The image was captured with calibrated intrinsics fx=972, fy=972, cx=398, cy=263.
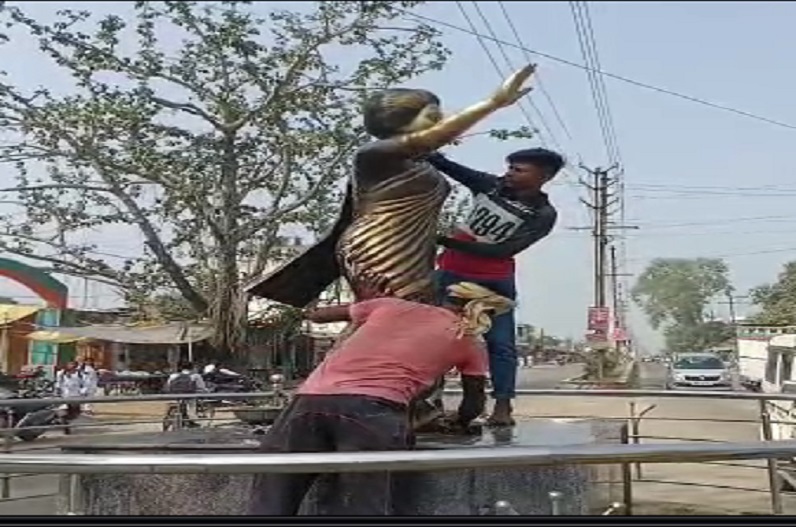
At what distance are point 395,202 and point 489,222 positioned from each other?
Answer: 613 mm

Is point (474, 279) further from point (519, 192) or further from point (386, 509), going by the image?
point (386, 509)

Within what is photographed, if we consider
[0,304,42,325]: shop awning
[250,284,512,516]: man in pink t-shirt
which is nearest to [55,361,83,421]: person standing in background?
[0,304,42,325]: shop awning

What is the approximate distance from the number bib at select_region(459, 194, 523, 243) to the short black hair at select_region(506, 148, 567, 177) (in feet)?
0.59

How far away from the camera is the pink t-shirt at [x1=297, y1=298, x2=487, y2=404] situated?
2.48 meters

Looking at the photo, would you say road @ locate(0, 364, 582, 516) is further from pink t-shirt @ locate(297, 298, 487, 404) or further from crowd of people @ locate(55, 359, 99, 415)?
pink t-shirt @ locate(297, 298, 487, 404)

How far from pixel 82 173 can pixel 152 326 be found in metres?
1.06

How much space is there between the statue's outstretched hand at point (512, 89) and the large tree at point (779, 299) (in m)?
0.92

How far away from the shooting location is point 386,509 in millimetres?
2254

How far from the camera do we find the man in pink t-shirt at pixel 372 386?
7.41ft

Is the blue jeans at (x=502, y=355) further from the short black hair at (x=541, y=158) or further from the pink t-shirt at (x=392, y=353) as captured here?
the pink t-shirt at (x=392, y=353)

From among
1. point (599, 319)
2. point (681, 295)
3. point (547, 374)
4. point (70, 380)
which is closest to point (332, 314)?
point (681, 295)

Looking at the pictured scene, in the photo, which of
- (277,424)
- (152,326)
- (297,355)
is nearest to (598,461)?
(277,424)

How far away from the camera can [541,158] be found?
10.9ft

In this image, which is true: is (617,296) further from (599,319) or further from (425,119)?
(425,119)
